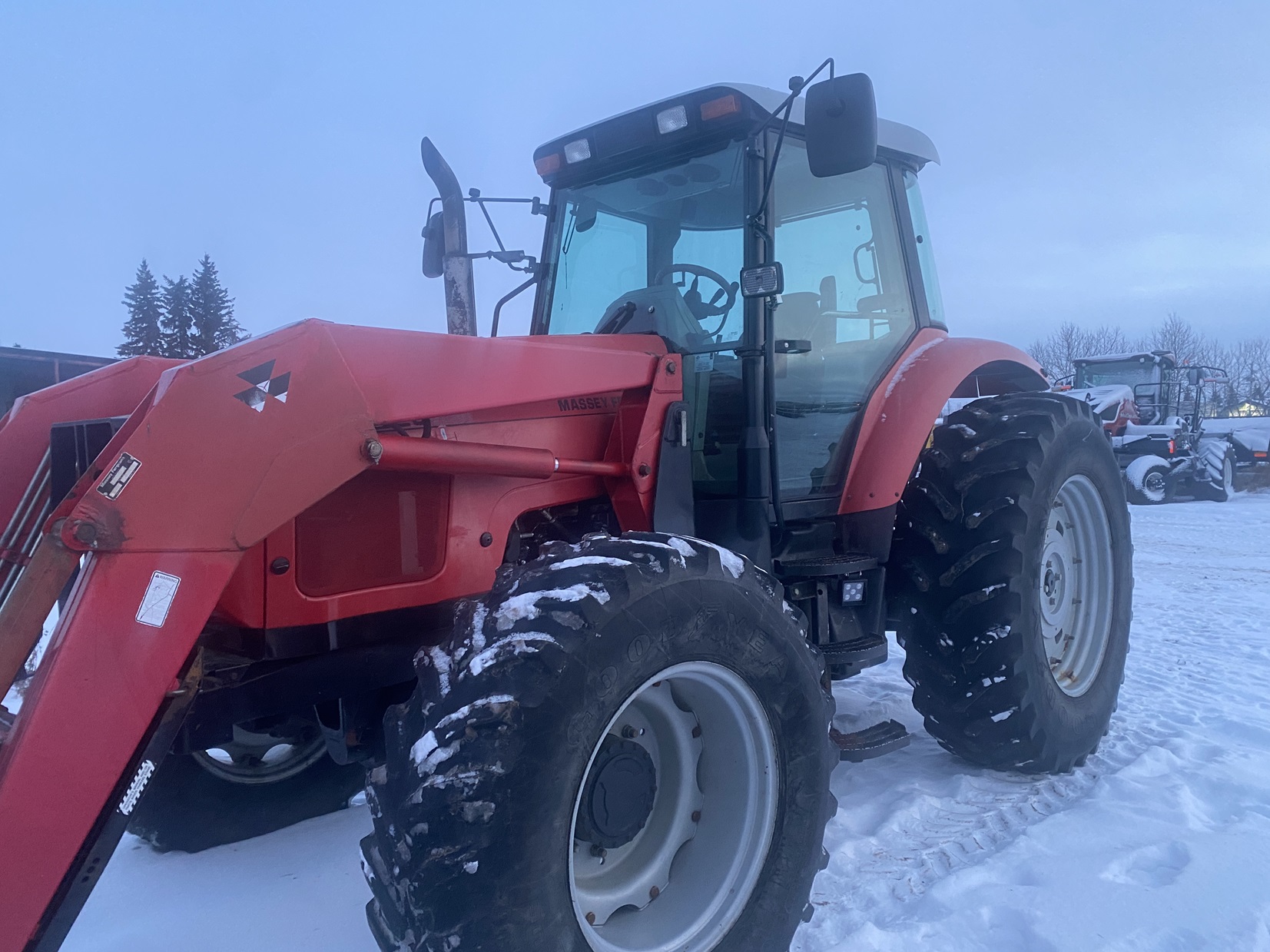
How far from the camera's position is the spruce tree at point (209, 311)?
31.1m

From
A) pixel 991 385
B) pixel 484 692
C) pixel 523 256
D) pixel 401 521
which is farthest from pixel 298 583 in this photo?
pixel 991 385

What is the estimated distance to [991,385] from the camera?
14.7 ft

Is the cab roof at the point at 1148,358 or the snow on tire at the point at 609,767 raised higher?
the cab roof at the point at 1148,358

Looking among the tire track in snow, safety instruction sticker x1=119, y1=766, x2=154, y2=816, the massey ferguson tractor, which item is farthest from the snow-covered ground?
safety instruction sticker x1=119, y1=766, x2=154, y2=816

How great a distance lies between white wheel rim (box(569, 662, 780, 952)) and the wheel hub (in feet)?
0.23

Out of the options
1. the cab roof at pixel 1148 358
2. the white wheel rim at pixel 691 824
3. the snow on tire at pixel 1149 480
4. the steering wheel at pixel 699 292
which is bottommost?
the snow on tire at pixel 1149 480

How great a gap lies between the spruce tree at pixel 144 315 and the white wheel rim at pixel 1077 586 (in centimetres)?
3168

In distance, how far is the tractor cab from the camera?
2977mm

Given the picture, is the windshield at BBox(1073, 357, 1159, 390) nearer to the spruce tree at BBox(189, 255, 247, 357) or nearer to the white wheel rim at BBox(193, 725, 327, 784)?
the white wheel rim at BBox(193, 725, 327, 784)

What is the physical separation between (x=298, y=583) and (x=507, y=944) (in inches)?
37.0

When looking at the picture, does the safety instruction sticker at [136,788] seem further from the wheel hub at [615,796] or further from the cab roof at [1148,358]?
the cab roof at [1148,358]

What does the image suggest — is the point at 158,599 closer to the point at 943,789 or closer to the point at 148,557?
the point at 148,557

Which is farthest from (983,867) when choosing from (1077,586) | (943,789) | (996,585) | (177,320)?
(177,320)

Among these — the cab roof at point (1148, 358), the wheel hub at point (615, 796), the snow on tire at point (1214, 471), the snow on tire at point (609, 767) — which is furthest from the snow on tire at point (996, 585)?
the cab roof at point (1148, 358)
